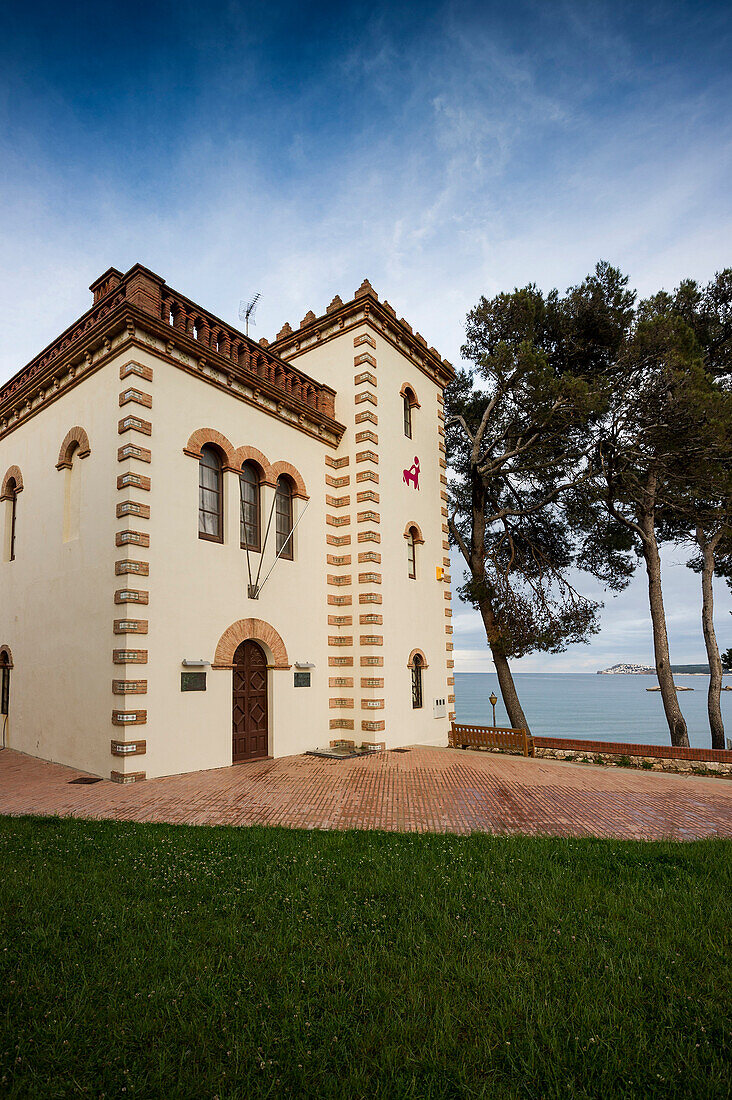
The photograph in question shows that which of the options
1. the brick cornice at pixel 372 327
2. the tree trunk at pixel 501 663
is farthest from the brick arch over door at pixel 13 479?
the tree trunk at pixel 501 663

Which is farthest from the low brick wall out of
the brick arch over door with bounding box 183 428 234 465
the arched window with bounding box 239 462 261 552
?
the brick arch over door with bounding box 183 428 234 465

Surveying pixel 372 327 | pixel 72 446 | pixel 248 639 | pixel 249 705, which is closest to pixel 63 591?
pixel 72 446

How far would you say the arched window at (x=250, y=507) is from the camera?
12914 millimetres

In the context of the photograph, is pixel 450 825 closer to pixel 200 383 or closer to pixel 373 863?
pixel 373 863

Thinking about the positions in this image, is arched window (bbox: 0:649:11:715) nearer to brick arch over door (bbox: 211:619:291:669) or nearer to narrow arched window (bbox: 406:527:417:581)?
brick arch over door (bbox: 211:619:291:669)

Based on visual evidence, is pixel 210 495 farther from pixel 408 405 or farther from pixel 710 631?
pixel 710 631

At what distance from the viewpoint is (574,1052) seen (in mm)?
2992

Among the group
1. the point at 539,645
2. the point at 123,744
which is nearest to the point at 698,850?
the point at 123,744

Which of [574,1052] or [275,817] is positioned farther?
[275,817]

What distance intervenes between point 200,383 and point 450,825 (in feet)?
30.8

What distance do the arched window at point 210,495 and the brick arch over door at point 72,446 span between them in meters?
2.27

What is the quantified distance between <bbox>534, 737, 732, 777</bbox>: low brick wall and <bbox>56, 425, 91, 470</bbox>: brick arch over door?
13.9 meters

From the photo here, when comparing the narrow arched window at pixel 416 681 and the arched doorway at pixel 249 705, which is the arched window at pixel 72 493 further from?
the narrow arched window at pixel 416 681

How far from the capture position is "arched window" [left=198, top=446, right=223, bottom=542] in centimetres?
1197
